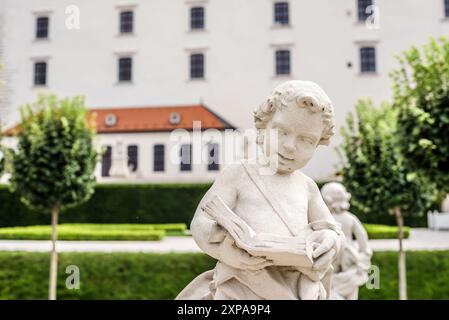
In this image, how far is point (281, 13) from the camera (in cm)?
2439

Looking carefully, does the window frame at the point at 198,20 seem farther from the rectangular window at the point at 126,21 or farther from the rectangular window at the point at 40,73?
the rectangular window at the point at 40,73

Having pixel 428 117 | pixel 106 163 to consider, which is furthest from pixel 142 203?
pixel 428 117

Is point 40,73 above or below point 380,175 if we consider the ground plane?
above

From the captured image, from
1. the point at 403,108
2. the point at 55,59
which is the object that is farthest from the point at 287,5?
the point at 403,108

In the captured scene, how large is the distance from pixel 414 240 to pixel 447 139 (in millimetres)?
9602

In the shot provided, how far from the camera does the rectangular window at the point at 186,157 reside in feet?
66.7

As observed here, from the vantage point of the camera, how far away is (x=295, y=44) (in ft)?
78.5

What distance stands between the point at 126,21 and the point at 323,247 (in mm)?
25233

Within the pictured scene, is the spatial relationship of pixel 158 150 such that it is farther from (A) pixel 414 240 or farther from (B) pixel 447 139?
(B) pixel 447 139

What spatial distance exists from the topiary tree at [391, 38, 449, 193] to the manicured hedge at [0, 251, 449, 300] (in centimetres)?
229

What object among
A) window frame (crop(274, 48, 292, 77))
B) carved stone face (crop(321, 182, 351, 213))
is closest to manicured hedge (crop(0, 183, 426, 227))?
window frame (crop(274, 48, 292, 77))

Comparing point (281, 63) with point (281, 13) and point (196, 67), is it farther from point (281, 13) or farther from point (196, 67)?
point (196, 67)

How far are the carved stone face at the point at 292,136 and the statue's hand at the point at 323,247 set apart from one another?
32 cm

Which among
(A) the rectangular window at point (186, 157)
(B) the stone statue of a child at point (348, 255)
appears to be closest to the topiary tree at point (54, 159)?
(B) the stone statue of a child at point (348, 255)
